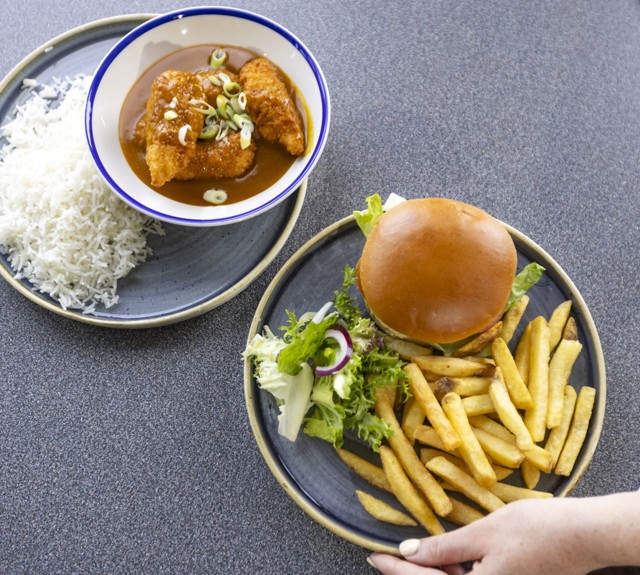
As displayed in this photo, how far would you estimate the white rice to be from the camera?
235cm

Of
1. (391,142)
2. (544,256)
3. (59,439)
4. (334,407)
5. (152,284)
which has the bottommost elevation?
(59,439)

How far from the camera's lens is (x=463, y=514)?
83.4 inches

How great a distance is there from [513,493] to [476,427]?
0.80ft

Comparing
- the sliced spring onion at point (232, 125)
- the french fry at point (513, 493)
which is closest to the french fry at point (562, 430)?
the french fry at point (513, 493)

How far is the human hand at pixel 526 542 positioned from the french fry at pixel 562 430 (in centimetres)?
38

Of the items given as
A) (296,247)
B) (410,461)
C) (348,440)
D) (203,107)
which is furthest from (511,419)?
(203,107)

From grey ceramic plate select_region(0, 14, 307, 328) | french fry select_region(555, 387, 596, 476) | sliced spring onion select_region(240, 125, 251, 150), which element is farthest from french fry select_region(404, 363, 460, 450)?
sliced spring onion select_region(240, 125, 251, 150)

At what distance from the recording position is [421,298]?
2.02 meters

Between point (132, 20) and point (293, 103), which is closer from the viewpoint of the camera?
point (293, 103)

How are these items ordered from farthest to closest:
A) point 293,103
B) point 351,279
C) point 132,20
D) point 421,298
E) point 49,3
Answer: point 49,3 < point 132,20 < point 293,103 < point 351,279 < point 421,298

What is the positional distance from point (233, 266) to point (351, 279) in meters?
0.49

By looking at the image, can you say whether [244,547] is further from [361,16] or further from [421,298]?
[361,16]

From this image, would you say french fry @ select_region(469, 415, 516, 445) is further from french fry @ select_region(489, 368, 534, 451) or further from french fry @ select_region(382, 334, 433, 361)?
french fry @ select_region(382, 334, 433, 361)

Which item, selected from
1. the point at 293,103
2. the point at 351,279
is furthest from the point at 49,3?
the point at 351,279
